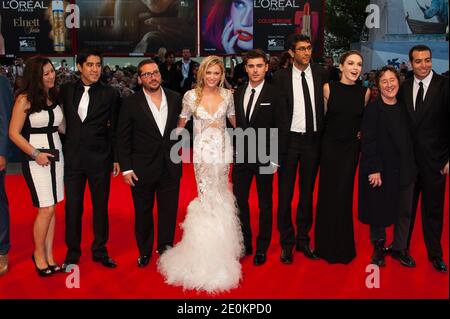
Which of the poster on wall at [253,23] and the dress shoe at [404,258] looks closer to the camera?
the dress shoe at [404,258]

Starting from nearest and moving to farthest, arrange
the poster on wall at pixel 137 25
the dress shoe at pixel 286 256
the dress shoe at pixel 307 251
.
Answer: the dress shoe at pixel 286 256 < the dress shoe at pixel 307 251 < the poster on wall at pixel 137 25

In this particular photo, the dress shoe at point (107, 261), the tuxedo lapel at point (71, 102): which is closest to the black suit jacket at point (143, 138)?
the tuxedo lapel at point (71, 102)

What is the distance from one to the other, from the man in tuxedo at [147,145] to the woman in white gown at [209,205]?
0.56ft

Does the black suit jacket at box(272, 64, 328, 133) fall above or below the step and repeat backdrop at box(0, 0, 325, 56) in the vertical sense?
below

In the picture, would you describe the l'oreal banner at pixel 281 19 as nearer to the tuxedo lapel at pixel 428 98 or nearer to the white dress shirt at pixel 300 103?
the white dress shirt at pixel 300 103

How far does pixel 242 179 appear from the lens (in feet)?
13.2

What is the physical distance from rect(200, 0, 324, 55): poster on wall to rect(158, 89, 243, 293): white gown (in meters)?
8.95

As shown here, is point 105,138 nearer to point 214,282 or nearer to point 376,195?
point 214,282

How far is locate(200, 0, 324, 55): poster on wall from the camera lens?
12.3 metres

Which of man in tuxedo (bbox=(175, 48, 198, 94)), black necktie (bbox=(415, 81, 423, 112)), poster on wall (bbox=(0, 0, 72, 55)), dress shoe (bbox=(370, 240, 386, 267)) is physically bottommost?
dress shoe (bbox=(370, 240, 386, 267))

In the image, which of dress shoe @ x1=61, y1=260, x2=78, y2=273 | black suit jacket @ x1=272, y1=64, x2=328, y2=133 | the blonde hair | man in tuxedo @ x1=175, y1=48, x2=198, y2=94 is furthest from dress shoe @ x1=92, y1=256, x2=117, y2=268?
man in tuxedo @ x1=175, y1=48, x2=198, y2=94

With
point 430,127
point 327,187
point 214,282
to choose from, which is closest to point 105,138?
point 214,282

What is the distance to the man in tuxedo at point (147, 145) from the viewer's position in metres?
3.82

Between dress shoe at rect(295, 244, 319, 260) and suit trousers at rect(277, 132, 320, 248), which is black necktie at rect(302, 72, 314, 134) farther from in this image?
dress shoe at rect(295, 244, 319, 260)
